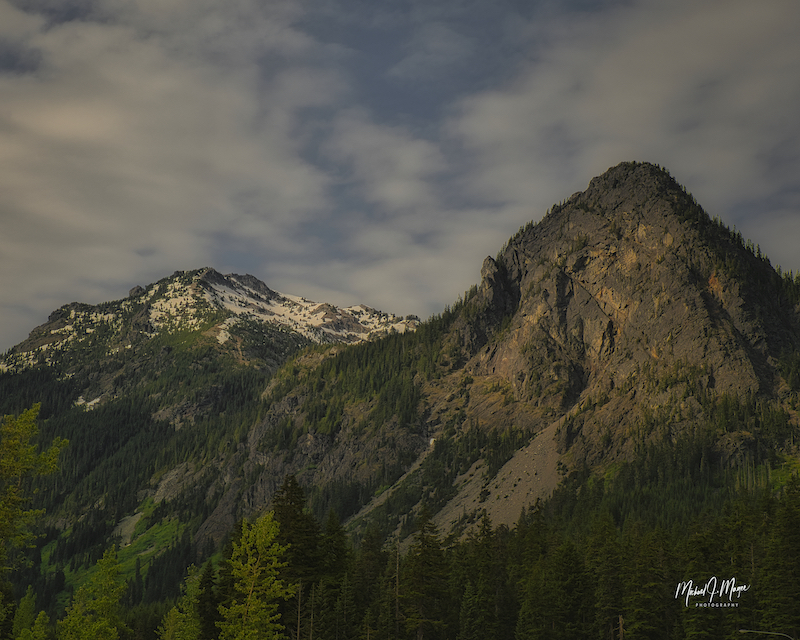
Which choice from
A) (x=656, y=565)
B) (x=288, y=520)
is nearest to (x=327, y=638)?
(x=288, y=520)

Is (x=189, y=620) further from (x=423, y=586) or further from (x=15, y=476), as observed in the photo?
(x=15, y=476)

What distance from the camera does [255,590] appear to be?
54.8 metres

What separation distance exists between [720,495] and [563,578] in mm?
118941

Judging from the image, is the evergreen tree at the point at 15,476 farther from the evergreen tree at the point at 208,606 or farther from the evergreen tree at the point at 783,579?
the evergreen tree at the point at 783,579

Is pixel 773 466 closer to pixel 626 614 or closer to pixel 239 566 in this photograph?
pixel 626 614

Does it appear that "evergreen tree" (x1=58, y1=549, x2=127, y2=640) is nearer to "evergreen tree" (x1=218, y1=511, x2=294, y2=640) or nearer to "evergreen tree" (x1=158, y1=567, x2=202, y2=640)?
"evergreen tree" (x1=218, y1=511, x2=294, y2=640)

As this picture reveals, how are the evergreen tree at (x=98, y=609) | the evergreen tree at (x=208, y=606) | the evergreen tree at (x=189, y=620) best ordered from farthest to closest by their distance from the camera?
the evergreen tree at (x=208, y=606) → the evergreen tree at (x=189, y=620) → the evergreen tree at (x=98, y=609)

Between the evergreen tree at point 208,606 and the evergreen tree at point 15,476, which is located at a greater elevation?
the evergreen tree at point 15,476

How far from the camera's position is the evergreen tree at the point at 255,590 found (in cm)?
5266

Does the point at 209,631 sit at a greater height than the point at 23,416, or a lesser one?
lesser

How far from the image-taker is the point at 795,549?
73.1 metres
